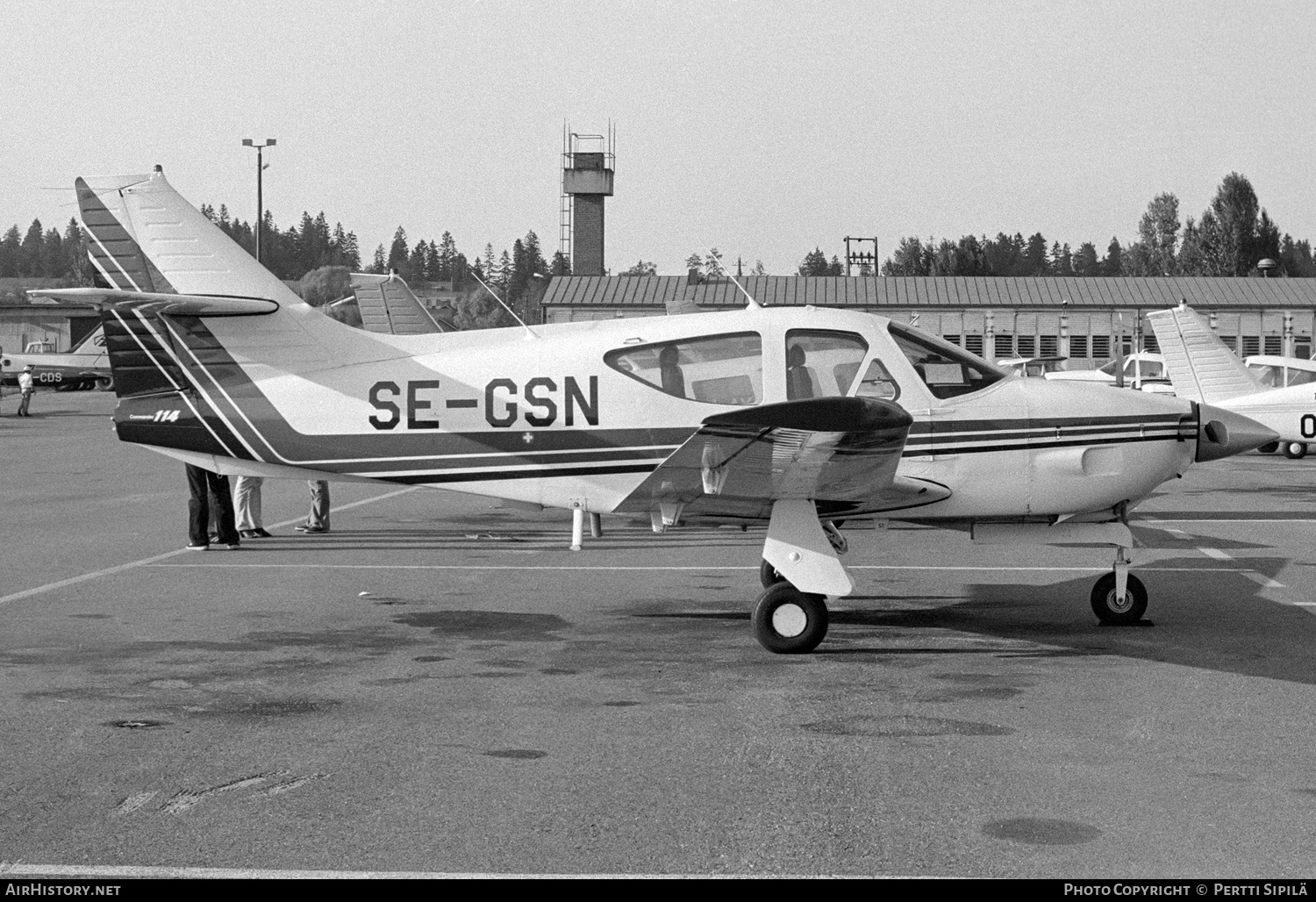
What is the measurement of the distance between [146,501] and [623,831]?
1520 centimetres

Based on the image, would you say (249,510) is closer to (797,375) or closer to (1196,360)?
(797,375)

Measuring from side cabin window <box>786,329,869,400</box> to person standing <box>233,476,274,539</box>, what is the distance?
25.4ft

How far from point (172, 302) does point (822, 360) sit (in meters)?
4.39

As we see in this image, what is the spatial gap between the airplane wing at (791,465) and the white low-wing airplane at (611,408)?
4 cm

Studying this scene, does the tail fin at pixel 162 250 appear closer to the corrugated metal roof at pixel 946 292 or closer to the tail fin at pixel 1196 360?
the tail fin at pixel 1196 360

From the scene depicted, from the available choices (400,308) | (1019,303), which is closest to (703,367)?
(400,308)

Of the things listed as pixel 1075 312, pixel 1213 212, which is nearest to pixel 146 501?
pixel 1075 312

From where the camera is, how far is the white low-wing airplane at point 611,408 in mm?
9102

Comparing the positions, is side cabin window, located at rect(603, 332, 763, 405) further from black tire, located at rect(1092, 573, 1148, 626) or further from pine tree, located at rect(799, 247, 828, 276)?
pine tree, located at rect(799, 247, 828, 276)

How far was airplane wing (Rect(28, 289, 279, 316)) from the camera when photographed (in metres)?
8.65

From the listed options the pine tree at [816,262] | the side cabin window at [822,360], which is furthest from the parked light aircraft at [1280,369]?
the pine tree at [816,262]

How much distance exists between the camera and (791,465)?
827 cm

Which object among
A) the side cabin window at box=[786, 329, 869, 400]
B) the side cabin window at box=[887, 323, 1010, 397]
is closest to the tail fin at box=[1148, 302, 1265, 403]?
the side cabin window at box=[887, 323, 1010, 397]

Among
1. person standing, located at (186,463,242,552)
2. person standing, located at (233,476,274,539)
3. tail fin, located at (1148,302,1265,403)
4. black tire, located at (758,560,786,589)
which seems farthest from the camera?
tail fin, located at (1148,302,1265,403)
